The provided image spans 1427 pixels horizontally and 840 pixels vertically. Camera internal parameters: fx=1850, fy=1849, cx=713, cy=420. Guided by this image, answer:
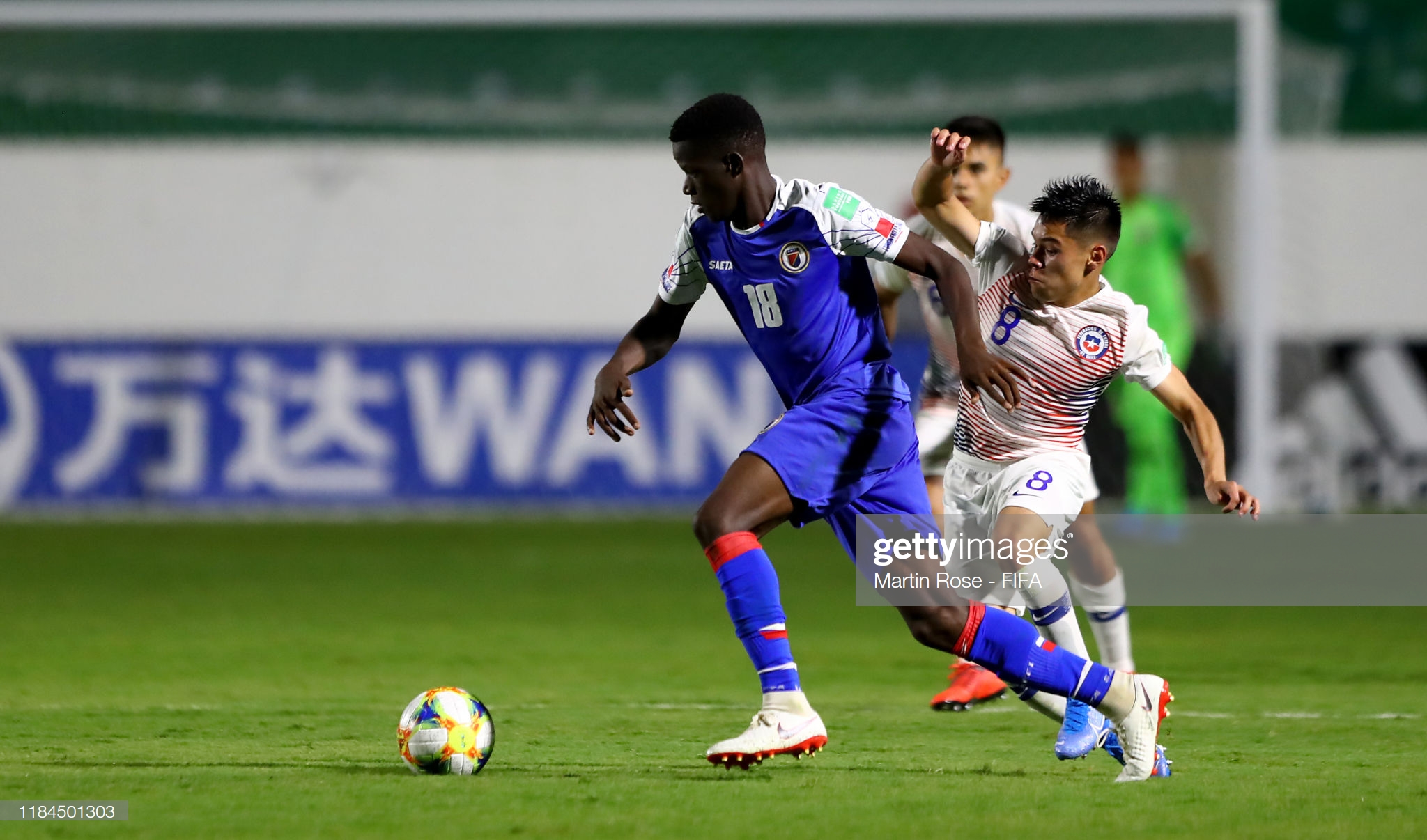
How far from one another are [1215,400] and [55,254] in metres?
8.97

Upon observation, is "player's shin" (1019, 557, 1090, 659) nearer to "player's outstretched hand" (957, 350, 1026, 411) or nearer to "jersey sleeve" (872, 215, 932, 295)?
"player's outstretched hand" (957, 350, 1026, 411)

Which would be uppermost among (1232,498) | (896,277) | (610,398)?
(896,277)

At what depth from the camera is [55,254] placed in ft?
47.6

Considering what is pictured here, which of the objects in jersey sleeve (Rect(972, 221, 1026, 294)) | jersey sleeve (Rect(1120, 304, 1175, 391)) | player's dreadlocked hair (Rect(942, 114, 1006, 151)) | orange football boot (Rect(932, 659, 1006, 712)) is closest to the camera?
jersey sleeve (Rect(1120, 304, 1175, 391))

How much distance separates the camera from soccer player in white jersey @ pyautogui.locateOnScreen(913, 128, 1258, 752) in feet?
17.4

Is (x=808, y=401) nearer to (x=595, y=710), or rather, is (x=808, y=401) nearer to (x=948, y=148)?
(x=948, y=148)

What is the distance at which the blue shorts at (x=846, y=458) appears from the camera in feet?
16.2

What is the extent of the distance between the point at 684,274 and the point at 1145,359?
1.35 metres

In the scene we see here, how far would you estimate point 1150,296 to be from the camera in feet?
38.0

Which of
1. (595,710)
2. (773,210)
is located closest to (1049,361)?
(773,210)

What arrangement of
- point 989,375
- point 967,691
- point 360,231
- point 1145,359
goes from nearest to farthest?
point 989,375
point 1145,359
point 967,691
point 360,231

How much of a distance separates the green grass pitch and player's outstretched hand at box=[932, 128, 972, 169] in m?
1.69

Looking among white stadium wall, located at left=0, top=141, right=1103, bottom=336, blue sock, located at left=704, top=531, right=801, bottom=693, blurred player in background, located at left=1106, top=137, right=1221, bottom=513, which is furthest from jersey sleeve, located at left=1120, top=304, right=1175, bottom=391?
white stadium wall, located at left=0, top=141, right=1103, bottom=336

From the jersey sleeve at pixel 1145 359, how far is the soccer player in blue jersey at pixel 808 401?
0.66m
